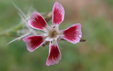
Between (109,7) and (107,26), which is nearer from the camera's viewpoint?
(107,26)

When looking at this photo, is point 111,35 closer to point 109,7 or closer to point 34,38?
point 109,7

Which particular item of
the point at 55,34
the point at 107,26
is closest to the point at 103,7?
the point at 107,26

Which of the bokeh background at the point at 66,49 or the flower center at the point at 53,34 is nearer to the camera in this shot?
the flower center at the point at 53,34

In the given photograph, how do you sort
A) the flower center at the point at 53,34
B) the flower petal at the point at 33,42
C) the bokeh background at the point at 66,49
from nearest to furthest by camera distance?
the flower petal at the point at 33,42 → the flower center at the point at 53,34 → the bokeh background at the point at 66,49

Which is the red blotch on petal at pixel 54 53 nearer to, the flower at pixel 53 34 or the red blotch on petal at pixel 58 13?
the flower at pixel 53 34

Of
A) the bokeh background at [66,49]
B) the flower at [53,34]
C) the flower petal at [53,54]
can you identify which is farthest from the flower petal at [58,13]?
the bokeh background at [66,49]

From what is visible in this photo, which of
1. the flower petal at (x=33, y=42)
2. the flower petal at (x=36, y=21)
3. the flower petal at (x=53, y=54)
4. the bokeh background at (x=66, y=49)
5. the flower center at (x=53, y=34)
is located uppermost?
the bokeh background at (x=66, y=49)
